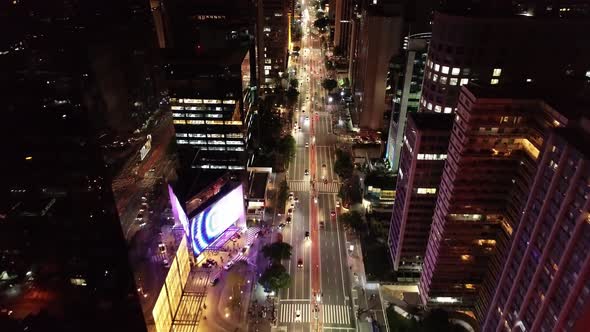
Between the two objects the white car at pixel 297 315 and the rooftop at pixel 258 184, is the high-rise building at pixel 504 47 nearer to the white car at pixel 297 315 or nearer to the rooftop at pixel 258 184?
the rooftop at pixel 258 184

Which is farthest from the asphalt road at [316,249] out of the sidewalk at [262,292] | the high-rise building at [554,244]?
the high-rise building at [554,244]

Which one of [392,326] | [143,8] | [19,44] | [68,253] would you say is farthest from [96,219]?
[392,326]

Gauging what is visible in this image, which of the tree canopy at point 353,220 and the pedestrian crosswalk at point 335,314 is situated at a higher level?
the tree canopy at point 353,220

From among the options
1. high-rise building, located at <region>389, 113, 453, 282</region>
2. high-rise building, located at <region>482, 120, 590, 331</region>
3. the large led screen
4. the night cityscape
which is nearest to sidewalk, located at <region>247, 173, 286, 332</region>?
the night cityscape

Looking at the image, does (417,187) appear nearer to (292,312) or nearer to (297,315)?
(297,315)

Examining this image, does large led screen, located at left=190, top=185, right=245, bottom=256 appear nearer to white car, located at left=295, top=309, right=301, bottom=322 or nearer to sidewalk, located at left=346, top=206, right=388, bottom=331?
white car, located at left=295, top=309, right=301, bottom=322

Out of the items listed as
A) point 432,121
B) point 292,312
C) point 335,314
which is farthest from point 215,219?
point 432,121

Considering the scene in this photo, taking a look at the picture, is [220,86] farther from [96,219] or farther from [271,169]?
[96,219]
